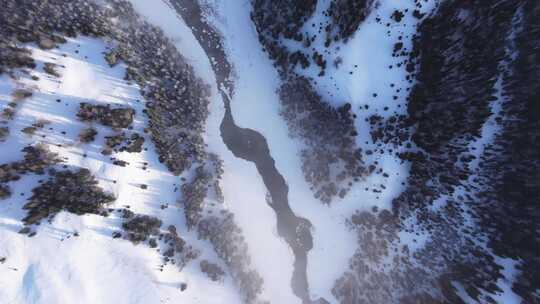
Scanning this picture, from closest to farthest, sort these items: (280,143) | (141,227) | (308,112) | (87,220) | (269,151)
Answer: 1. (87,220)
2. (141,227)
3. (308,112)
4. (280,143)
5. (269,151)

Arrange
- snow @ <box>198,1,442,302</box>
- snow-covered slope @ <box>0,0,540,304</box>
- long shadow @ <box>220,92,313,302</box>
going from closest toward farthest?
snow-covered slope @ <box>0,0,540,304</box>, snow @ <box>198,1,442,302</box>, long shadow @ <box>220,92,313,302</box>

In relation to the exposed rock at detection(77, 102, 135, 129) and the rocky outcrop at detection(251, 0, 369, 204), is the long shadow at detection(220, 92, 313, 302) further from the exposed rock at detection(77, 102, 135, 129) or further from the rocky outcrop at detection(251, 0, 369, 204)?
the exposed rock at detection(77, 102, 135, 129)

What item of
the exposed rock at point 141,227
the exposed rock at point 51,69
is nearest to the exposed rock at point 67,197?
the exposed rock at point 141,227

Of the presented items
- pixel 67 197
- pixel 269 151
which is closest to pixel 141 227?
pixel 67 197

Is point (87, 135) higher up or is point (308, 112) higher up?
point (308, 112)

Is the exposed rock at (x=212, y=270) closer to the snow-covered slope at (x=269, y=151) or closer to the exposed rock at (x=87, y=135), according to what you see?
the snow-covered slope at (x=269, y=151)

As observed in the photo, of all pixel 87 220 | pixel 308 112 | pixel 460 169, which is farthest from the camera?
pixel 308 112

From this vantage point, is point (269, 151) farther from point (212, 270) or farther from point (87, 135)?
point (87, 135)

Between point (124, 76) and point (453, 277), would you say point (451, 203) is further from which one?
point (124, 76)

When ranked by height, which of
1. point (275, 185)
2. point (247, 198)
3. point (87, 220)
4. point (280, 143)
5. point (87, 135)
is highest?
point (280, 143)

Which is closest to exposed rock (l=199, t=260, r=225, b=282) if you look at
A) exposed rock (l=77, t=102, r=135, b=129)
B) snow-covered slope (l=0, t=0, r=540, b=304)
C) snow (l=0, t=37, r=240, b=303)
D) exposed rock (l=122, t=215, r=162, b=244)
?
snow-covered slope (l=0, t=0, r=540, b=304)
